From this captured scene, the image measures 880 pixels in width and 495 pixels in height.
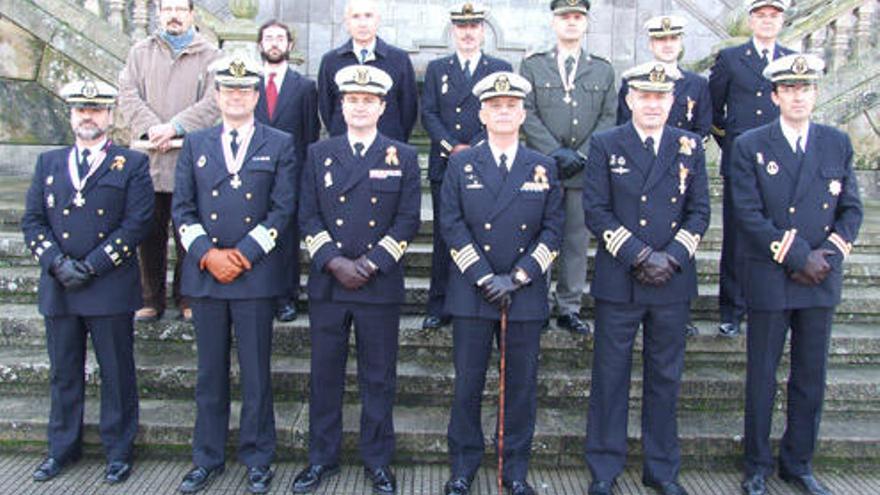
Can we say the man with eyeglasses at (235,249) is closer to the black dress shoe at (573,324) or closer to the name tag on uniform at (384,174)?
the name tag on uniform at (384,174)

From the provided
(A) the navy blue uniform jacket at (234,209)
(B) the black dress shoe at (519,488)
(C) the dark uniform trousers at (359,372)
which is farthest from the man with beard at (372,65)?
(B) the black dress shoe at (519,488)

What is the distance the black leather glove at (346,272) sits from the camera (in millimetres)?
4176

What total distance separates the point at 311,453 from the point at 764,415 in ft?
8.39

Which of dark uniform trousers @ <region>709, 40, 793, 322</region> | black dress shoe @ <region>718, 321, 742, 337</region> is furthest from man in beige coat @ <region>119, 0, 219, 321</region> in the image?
black dress shoe @ <region>718, 321, 742, 337</region>

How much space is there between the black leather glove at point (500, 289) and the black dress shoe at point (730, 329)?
2.01 meters

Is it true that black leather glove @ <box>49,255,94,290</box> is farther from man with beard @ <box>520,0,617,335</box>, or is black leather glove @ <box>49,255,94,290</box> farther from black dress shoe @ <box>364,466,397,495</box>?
man with beard @ <box>520,0,617,335</box>

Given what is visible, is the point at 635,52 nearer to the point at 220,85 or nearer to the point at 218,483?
the point at 220,85

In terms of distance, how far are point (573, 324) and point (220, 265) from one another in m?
2.40

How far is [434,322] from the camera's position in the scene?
17.7ft

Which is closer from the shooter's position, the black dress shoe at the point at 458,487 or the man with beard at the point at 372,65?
the black dress shoe at the point at 458,487

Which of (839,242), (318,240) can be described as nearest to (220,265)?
Result: (318,240)

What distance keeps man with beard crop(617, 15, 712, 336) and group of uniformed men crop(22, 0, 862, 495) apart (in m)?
0.87

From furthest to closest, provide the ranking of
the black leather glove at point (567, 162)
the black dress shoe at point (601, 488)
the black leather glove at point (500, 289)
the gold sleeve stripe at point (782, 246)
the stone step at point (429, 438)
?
the black leather glove at point (567, 162), the stone step at point (429, 438), the black dress shoe at point (601, 488), the gold sleeve stripe at point (782, 246), the black leather glove at point (500, 289)

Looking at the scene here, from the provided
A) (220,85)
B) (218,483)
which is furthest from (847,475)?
(220,85)
